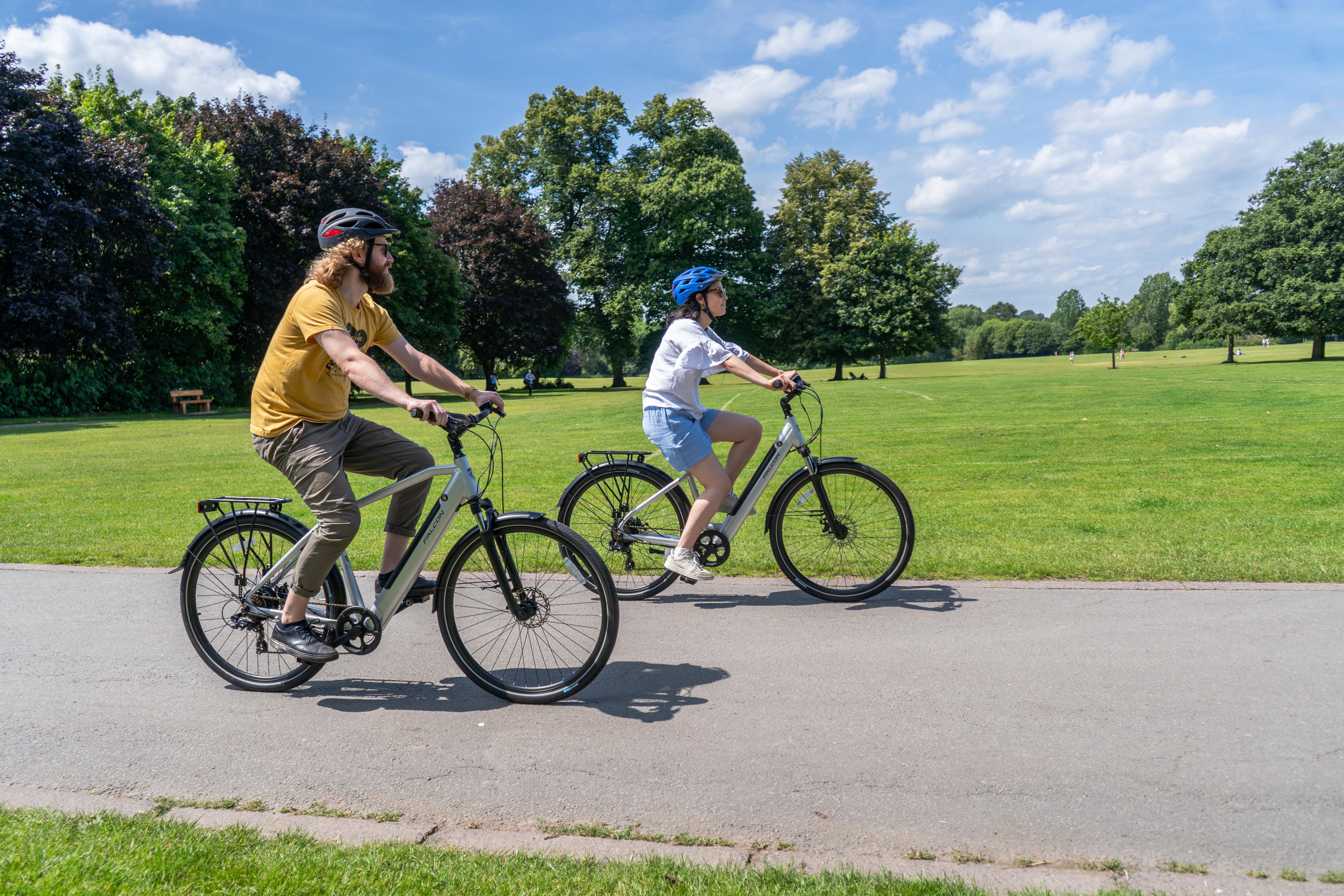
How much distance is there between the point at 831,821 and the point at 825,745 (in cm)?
57

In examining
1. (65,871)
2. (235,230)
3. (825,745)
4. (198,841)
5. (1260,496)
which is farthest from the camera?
(235,230)

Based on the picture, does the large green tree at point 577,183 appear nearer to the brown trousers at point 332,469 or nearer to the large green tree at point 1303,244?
the large green tree at point 1303,244

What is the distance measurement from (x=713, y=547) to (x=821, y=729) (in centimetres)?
195

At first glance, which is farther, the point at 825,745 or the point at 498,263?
the point at 498,263

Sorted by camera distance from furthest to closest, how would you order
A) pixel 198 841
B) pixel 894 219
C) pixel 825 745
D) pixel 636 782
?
1. pixel 894 219
2. pixel 825 745
3. pixel 636 782
4. pixel 198 841

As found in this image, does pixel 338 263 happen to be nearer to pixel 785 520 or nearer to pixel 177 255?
pixel 785 520

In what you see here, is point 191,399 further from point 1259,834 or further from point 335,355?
point 1259,834

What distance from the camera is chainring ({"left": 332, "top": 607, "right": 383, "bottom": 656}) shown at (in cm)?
400

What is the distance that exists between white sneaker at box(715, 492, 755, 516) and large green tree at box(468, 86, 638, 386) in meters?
48.8

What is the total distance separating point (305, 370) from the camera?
12.5 ft

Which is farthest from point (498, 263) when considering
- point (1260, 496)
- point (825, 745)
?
point (825, 745)

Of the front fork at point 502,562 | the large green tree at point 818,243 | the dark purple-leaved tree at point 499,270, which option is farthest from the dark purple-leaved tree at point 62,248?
the large green tree at point 818,243

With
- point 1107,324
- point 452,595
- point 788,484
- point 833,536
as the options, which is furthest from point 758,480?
point 1107,324

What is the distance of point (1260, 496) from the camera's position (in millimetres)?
8914
